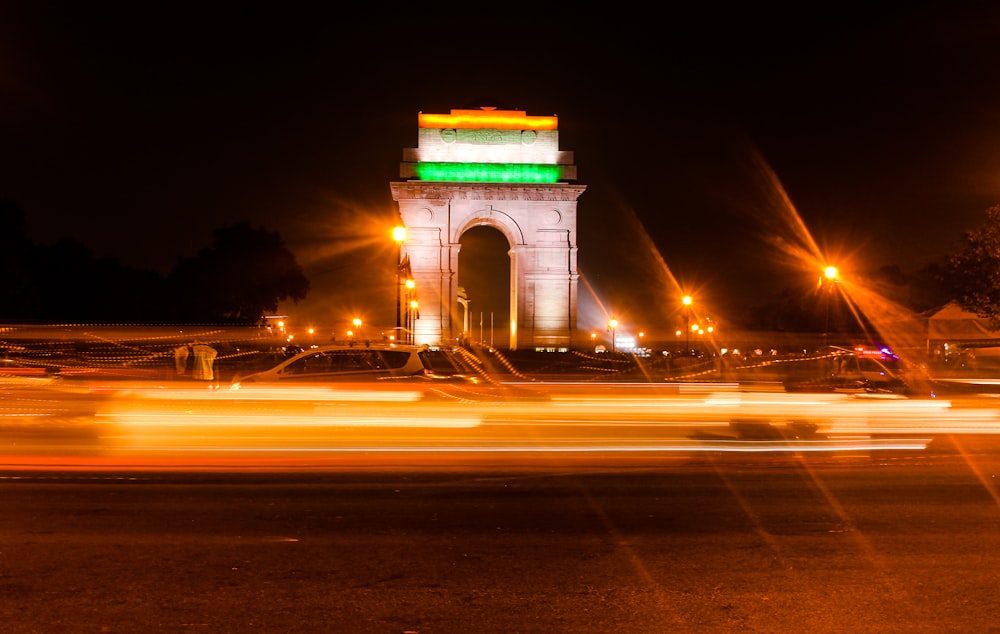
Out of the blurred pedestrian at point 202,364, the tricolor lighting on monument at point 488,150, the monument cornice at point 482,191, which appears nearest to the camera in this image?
the blurred pedestrian at point 202,364

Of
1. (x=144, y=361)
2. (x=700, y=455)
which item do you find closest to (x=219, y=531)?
(x=700, y=455)

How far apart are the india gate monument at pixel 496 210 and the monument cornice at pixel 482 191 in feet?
0.17

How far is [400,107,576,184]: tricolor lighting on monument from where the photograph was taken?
5112cm

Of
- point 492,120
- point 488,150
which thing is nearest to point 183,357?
point 488,150

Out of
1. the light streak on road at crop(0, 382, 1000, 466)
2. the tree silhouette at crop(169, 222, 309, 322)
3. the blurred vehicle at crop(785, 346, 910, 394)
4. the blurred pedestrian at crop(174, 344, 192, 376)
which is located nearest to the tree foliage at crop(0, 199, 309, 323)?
the tree silhouette at crop(169, 222, 309, 322)

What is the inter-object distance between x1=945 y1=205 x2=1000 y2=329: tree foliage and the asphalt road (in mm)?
21111

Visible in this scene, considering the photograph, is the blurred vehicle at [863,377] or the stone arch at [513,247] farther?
the stone arch at [513,247]

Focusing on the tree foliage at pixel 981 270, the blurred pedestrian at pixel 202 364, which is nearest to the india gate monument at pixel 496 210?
the tree foliage at pixel 981 270

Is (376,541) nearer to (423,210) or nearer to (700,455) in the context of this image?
(700,455)

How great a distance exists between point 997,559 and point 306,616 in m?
4.43

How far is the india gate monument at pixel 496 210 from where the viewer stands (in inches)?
2008

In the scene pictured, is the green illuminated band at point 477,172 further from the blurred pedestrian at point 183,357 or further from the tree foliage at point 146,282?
the blurred pedestrian at point 183,357

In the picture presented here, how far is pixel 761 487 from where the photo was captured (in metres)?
8.98

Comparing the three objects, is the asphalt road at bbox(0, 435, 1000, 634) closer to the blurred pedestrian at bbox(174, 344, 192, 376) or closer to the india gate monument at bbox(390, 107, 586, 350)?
the blurred pedestrian at bbox(174, 344, 192, 376)
